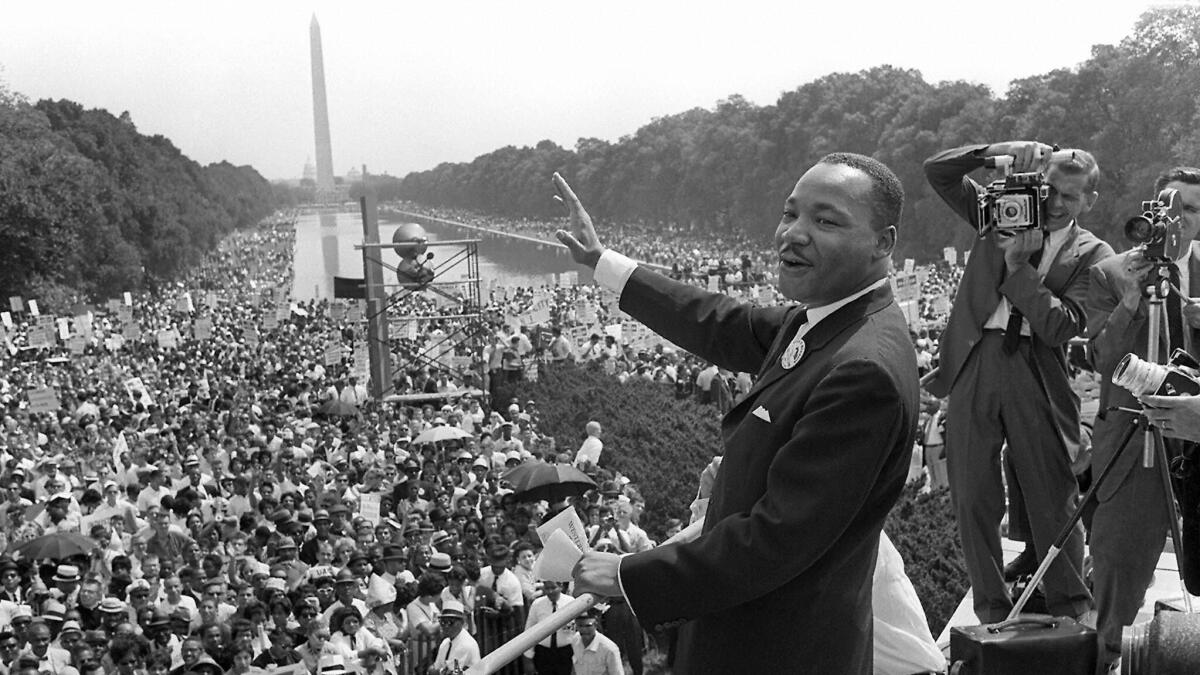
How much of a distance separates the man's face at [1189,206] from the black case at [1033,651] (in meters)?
2.31

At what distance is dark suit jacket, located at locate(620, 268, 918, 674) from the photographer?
8.85 ft

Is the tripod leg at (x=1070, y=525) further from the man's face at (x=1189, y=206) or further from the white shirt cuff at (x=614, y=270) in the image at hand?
the white shirt cuff at (x=614, y=270)

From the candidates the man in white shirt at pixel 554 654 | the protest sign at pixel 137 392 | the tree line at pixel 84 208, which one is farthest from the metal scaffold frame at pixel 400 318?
the tree line at pixel 84 208

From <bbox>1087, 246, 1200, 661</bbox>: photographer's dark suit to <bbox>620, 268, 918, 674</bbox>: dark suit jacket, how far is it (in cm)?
178

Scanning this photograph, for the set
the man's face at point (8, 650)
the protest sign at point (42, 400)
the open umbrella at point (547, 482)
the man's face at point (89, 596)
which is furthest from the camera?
the protest sign at point (42, 400)

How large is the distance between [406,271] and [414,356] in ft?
10.3

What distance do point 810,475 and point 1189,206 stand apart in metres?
2.64

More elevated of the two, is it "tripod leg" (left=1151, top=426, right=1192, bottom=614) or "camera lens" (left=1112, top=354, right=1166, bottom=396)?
"camera lens" (left=1112, top=354, right=1166, bottom=396)

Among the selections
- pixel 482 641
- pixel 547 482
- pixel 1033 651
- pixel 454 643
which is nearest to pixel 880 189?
pixel 1033 651

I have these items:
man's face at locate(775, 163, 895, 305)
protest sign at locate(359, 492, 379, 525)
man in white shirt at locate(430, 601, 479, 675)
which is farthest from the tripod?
protest sign at locate(359, 492, 379, 525)

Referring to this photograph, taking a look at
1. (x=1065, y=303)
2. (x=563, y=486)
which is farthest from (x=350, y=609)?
(x=1065, y=303)

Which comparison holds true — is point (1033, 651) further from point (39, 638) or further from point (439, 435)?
point (439, 435)

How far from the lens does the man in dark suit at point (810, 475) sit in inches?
106

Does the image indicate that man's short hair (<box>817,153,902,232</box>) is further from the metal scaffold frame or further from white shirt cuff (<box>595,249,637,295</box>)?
the metal scaffold frame
